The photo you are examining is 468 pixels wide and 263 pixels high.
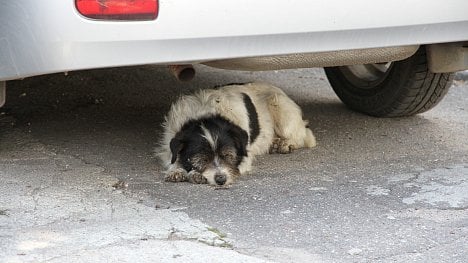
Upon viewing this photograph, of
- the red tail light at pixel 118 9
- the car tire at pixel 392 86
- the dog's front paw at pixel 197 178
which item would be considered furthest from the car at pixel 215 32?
the car tire at pixel 392 86

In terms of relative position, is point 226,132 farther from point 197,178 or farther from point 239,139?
point 197,178

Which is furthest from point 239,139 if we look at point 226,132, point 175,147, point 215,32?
point 215,32

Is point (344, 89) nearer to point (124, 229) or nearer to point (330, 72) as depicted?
point (330, 72)

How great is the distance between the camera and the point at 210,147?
19.2 ft

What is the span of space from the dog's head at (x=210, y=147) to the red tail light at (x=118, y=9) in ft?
4.42

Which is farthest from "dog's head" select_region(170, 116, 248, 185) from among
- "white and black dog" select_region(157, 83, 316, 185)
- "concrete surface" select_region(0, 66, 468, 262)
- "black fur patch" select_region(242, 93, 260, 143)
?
"black fur patch" select_region(242, 93, 260, 143)

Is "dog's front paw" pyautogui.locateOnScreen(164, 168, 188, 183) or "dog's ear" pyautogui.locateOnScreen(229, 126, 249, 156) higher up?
"dog's ear" pyautogui.locateOnScreen(229, 126, 249, 156)

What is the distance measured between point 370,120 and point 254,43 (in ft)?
7.89

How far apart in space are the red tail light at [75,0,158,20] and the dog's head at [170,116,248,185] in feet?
4.42

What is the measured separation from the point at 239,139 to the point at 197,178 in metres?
0.48

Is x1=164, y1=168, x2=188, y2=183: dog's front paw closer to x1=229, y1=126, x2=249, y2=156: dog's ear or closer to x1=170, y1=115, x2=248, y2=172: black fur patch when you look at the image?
x1=170, y1=115, x2=248, y2=172: black fur patch

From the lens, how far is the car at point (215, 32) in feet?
15.0

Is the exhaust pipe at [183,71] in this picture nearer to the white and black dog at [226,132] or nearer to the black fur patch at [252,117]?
the white and black dog at [226,132]

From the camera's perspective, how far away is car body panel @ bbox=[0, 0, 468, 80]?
457cm
